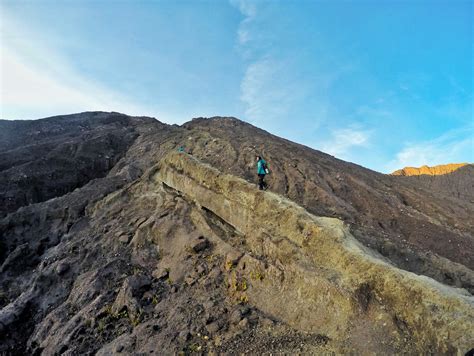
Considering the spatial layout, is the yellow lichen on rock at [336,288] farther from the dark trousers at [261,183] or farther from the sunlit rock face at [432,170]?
the sunlit rock face at [432,170]

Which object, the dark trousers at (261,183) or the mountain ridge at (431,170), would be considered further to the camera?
the mountain ridge at (431,170)

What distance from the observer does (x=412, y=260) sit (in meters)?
11.2

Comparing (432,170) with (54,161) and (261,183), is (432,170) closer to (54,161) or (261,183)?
(54,161)

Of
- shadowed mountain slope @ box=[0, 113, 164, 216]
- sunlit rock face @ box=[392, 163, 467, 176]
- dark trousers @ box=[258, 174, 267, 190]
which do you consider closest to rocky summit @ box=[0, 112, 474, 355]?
dark trousers @ box=[258, 174, 267, 190]

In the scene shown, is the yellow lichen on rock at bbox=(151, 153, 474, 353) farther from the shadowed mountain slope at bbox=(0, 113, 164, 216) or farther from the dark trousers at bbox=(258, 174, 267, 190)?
the shadowed mountain slope at bbox=(0, 113, 164, 216)

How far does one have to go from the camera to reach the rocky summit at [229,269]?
6508mm

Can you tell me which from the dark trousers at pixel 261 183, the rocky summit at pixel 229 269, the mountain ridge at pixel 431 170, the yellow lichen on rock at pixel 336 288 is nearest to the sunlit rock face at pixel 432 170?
the mountain ridge at pixel 431 170

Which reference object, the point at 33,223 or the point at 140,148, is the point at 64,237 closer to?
the point at 33,223

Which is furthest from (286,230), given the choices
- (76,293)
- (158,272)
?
(76,293)

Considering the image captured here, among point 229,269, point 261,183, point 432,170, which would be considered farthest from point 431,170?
point 229,269

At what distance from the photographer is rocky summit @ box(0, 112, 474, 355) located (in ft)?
21.4

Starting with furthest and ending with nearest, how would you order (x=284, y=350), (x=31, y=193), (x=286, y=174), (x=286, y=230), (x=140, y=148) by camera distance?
(x=140, y=148)
(x=31, y=193)
(x=286, y=174)
(x=286, y=230)
(x=284, y=350)

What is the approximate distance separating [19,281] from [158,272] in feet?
23.3

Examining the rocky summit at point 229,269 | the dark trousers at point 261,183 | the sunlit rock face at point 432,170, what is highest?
the sunlit rock face at point 432,170
